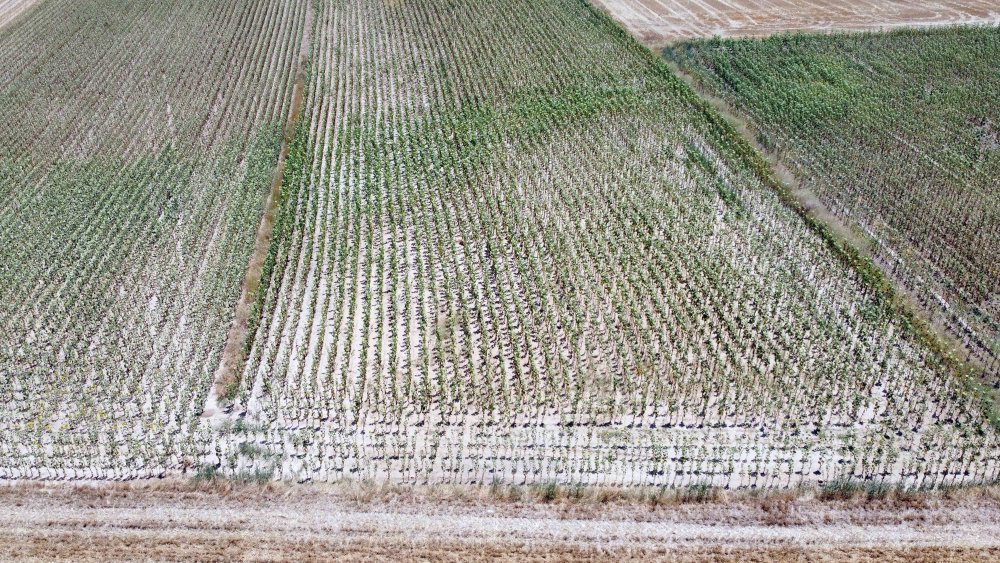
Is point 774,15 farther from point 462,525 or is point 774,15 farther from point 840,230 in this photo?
point 462,525

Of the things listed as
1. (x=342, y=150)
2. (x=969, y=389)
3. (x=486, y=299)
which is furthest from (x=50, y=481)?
(x=969, y=389)

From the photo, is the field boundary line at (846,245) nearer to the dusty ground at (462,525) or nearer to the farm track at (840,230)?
the farm track at (840,230)

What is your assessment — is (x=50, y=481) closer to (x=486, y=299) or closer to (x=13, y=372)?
(x=13, y=372)

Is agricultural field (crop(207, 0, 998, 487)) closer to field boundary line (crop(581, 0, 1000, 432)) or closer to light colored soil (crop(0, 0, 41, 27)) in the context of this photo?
field boundary line (crop(581, 0, 1000, 432))

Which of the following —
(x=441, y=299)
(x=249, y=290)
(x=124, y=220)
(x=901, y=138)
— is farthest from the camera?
(x=901, y=138)

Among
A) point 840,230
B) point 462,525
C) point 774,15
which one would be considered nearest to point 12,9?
point 774,15

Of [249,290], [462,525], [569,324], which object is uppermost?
[569,324]
